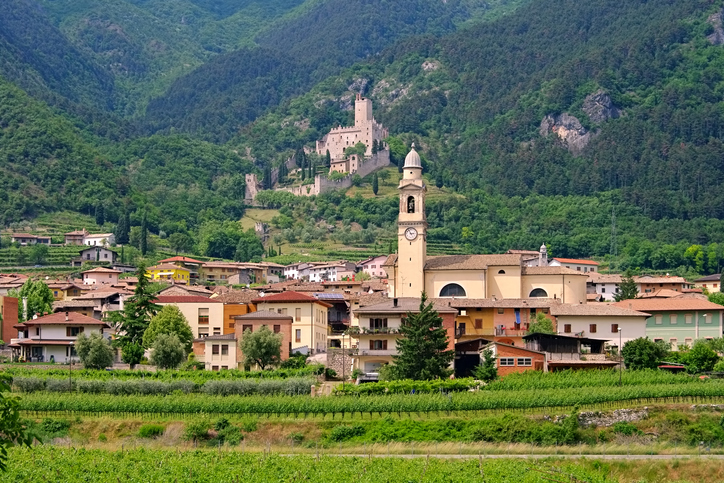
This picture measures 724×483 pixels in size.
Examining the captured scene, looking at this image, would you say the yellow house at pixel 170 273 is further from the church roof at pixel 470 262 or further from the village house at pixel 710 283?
the village house at pixel 710 283

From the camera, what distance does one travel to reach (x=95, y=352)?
77.8 meters

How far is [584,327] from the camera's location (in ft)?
263

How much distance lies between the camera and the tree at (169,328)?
264ft

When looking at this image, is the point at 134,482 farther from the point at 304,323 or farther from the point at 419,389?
the point at 304,323

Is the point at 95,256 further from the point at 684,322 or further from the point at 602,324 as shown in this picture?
the point at 602,324

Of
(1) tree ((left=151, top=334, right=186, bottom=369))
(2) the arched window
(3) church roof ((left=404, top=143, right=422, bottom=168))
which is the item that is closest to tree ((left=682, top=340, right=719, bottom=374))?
(2) the arched window

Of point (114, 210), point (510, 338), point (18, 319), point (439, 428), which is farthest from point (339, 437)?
point (114, 210)

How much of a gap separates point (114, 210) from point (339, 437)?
11714cm

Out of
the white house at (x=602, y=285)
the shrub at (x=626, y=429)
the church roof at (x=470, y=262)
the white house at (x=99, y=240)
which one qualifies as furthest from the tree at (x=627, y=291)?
the white house at (x=99, y=240)

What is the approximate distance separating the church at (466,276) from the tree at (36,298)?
26.2 m

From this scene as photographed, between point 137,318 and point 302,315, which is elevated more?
point 302,315

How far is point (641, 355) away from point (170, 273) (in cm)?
7325

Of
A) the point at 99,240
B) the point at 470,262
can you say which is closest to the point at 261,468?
the point at 470,262

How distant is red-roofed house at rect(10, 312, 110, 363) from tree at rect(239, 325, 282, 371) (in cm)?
1281
